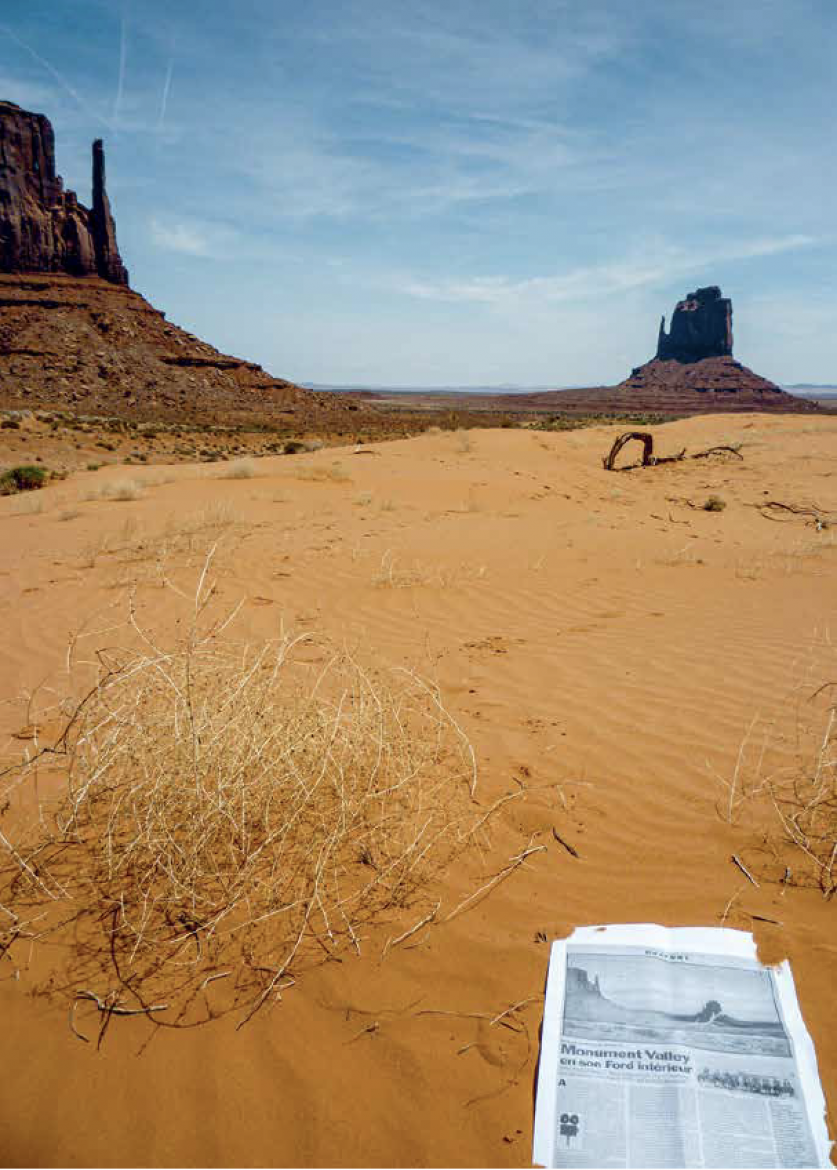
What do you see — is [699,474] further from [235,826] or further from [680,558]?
[235,826]

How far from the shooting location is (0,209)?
175 ft

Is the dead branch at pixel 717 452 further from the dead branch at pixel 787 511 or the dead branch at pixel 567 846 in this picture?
the dead branch at pixel 567 846

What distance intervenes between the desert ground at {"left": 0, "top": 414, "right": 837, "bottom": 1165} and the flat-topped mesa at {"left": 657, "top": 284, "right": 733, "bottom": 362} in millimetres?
115179

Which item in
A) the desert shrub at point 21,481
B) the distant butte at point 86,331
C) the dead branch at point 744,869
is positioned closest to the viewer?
the dead branch at point 744,869

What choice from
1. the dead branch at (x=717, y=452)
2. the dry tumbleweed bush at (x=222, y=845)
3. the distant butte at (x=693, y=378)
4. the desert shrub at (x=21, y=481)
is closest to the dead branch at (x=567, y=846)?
the dry tumbleweed bush at (x=222, y=845)

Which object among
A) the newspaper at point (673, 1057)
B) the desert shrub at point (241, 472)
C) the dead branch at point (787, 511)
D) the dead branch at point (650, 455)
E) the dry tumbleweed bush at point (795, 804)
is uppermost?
the dead branch at point (650, 455)

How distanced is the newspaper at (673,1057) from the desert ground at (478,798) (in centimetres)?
6

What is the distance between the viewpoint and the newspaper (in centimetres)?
143

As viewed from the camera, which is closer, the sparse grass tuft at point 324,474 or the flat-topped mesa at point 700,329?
the sparse grass tuft at point 324,474

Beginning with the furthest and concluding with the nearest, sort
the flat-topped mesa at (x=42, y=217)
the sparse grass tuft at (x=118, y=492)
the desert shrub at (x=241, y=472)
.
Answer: the flat-topped mesa at (x=42, y=217), the desert shrub at (x=241, y=472), the sparse grass tuft at (x=118, y=492)

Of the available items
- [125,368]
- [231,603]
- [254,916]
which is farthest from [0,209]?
[254,916]

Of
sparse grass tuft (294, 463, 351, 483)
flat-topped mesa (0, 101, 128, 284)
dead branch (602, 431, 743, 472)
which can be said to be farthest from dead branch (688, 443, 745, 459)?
flat-topped mesa (0, 101, 128, 284)

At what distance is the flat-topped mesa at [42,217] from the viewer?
5434 centimetres

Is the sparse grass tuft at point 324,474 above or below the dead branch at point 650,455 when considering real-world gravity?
below
